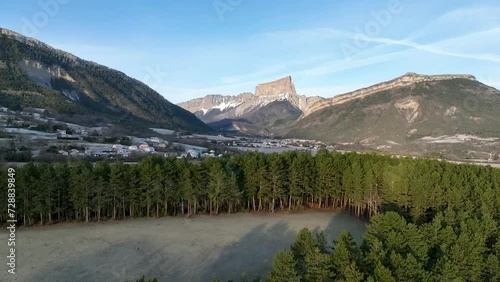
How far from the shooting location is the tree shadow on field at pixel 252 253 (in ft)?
98.9

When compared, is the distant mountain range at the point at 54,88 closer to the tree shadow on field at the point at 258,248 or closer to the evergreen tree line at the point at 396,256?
the tree shadow on field at the point at 258,248

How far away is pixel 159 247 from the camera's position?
3578cm

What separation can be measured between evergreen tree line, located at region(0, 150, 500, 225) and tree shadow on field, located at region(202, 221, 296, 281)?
9079mm

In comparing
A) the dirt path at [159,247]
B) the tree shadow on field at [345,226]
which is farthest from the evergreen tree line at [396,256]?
the tree shadow on field at [345,226]

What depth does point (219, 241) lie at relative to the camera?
127 feet

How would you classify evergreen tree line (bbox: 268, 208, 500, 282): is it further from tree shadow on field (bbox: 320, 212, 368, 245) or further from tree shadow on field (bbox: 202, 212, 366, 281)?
tree shadow on field (bbox: 320, 212, 368, 245)

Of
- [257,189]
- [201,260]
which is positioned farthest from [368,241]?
[257,189]

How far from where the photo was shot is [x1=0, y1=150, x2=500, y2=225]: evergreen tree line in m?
42.4

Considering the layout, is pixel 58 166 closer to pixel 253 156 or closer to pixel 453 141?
pixel 253 156

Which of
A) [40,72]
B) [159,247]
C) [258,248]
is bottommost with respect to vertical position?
[258,248]

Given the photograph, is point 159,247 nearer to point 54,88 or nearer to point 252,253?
point 252,253

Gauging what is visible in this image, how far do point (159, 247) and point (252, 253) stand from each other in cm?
928

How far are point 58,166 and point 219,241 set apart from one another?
2255cm

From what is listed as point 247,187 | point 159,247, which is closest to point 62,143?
point 247,187
